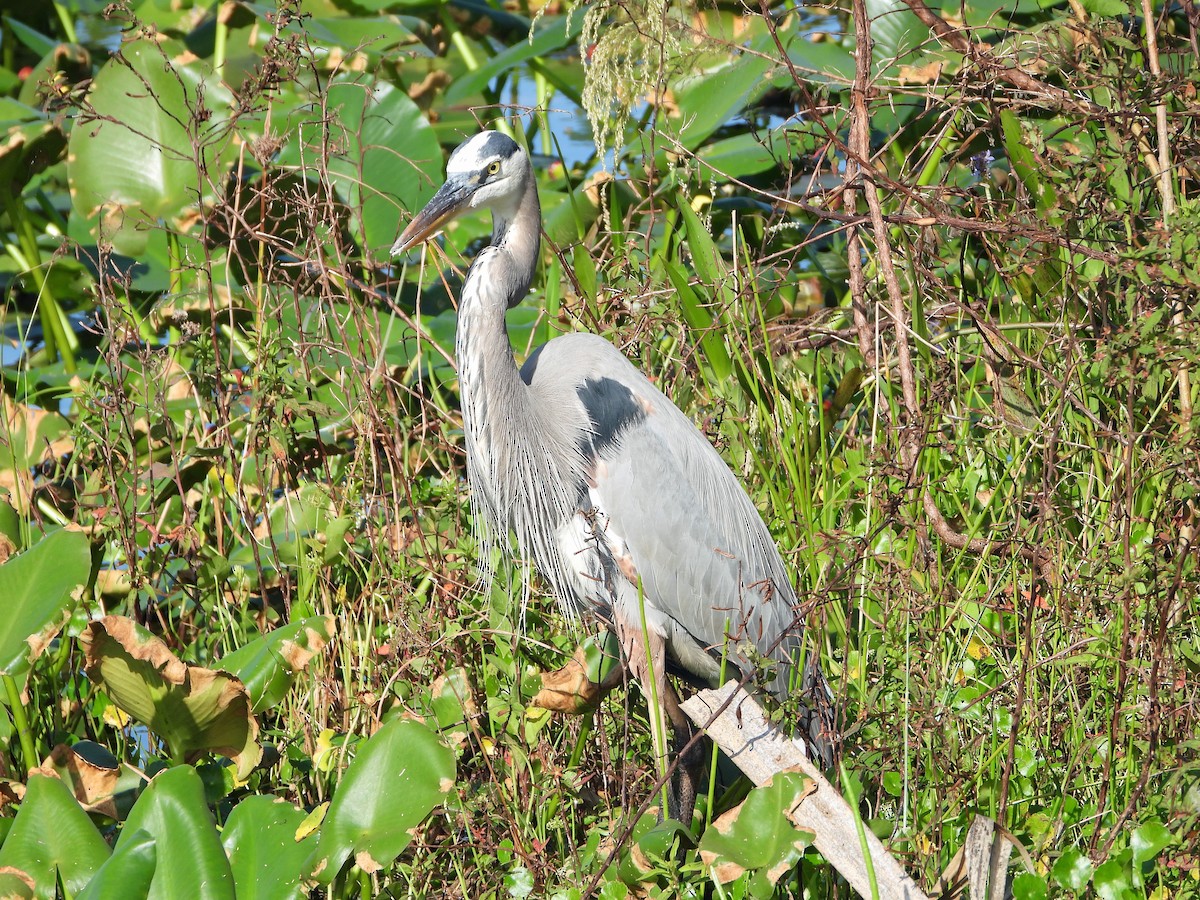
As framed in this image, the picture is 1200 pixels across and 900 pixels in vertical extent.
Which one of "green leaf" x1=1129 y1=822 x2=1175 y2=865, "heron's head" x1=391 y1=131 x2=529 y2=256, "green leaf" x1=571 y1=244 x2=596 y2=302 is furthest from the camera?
"green leaf" x1=571 y1=244 x2=596 y2=302

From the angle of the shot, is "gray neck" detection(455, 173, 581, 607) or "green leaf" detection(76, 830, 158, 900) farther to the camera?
"gray neck" detection(455, 173, 581, 607)

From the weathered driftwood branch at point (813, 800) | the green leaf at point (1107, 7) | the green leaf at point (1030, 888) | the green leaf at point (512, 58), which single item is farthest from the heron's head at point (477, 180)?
the green leaf at point (512, 58)

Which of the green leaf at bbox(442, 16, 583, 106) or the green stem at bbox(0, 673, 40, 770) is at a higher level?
the green leaf at bbox(442, 16, 583, 106)

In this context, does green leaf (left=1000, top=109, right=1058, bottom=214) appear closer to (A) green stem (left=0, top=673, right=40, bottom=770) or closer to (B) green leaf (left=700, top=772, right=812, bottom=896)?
(B) green leaf (left=700, top=772, right=812, bottom=896)

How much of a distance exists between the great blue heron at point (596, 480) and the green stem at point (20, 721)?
1.04 m

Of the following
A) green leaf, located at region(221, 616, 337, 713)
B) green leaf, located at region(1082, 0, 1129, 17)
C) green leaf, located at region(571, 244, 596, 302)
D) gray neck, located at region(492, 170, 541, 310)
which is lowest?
green leaf, located at region(221, 616, 337, 713)

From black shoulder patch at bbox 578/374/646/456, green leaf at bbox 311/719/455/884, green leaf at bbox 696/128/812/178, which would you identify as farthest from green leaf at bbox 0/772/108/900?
green leaf at bbox 696/128/812/178

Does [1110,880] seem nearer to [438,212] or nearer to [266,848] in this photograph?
[266,848]

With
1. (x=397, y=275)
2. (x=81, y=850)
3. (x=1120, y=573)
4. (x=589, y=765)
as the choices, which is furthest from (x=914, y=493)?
(x=397, y=275)

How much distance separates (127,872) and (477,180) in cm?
151

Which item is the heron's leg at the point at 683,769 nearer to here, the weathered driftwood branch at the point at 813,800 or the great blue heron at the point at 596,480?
the great blue heron at the point at 596,480

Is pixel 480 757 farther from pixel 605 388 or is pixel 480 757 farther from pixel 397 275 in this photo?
pixel 397 275

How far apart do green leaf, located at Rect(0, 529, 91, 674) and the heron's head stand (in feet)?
2.95

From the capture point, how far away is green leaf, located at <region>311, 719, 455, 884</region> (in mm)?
2203
